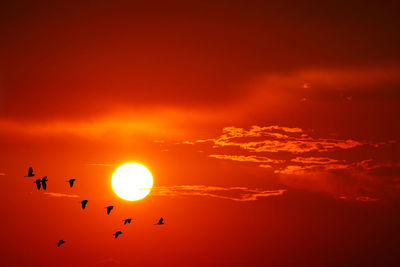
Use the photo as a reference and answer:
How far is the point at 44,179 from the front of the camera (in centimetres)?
13012
